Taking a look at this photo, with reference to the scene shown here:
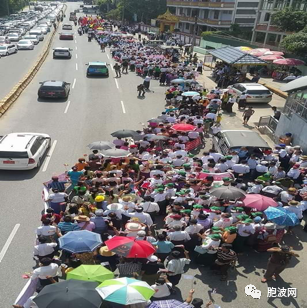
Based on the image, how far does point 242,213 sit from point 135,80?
844 inches

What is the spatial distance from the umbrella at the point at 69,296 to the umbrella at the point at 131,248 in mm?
1242

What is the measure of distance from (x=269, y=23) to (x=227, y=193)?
40829 millimetres

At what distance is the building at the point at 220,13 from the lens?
63.1m

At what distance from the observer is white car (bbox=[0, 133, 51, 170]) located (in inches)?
445

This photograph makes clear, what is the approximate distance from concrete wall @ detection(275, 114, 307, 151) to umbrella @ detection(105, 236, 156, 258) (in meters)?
9.51

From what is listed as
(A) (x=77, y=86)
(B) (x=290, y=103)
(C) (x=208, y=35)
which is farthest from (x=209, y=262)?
(C) (x=208, y=35)

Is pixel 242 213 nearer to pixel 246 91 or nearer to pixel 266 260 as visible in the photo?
pixel 266 260

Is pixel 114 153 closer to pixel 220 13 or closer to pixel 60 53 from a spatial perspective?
pixel 60 53

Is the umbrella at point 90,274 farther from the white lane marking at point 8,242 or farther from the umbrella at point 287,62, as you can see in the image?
the umbrella at point 287,62

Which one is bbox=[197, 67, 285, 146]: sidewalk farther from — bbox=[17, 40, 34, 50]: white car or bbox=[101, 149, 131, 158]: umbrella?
bbox=[17, 40, 34, 50]: white car

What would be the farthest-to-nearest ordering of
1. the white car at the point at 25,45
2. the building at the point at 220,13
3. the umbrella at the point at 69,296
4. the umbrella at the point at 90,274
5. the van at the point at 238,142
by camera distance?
the building at the point at 220,13
the white car at the point at 25,45
the van at the point at 238,142
the umbrella at the point at 90,274
the umbrella at the point at 69,296

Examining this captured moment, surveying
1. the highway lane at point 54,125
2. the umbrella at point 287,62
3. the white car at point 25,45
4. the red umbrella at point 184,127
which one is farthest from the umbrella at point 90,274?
the white car at point 25,45

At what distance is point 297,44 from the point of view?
96.3 ft

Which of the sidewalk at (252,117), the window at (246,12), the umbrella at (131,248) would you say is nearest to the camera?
the umbrella at (131,248)
